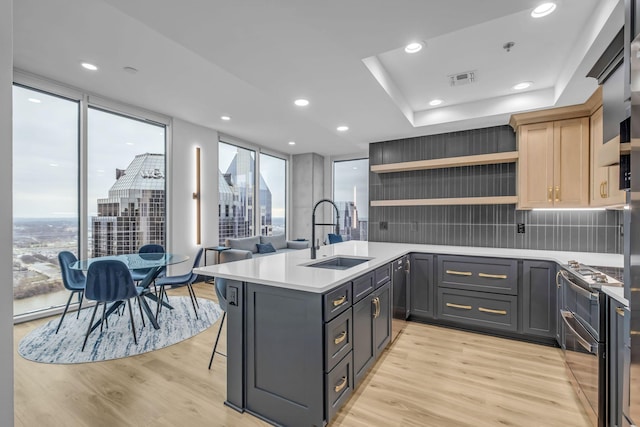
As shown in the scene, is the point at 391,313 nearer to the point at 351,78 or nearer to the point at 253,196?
the point at 351,78

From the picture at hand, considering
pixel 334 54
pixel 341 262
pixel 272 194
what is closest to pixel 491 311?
pixel 341 262

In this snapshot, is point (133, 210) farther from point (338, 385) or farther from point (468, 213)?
point (468, 213)

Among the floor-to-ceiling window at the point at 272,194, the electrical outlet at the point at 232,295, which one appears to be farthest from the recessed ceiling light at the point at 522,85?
the floor-to-ceiling window at the point at 272,194

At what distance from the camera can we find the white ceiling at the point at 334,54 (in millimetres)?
1705

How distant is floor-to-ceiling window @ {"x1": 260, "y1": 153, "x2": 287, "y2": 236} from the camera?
7117 mm

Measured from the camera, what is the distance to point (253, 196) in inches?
267

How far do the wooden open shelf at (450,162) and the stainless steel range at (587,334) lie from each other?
1482 mm

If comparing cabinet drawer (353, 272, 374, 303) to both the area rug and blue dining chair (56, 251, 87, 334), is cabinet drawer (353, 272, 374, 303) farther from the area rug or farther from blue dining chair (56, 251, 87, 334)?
blue dining chair (56, 251, 87, 334)

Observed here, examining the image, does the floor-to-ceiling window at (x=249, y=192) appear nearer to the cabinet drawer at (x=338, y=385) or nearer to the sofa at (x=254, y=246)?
the sofa at (x=254, y=246)

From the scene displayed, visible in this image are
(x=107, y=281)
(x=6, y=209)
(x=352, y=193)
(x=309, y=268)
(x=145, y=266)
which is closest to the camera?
(x=6, y=209)

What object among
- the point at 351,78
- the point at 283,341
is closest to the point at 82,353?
the point at 283,341

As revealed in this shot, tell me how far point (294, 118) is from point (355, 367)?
3977 millimetres

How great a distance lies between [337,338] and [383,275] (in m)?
0.94

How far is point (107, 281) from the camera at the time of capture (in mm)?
2773
